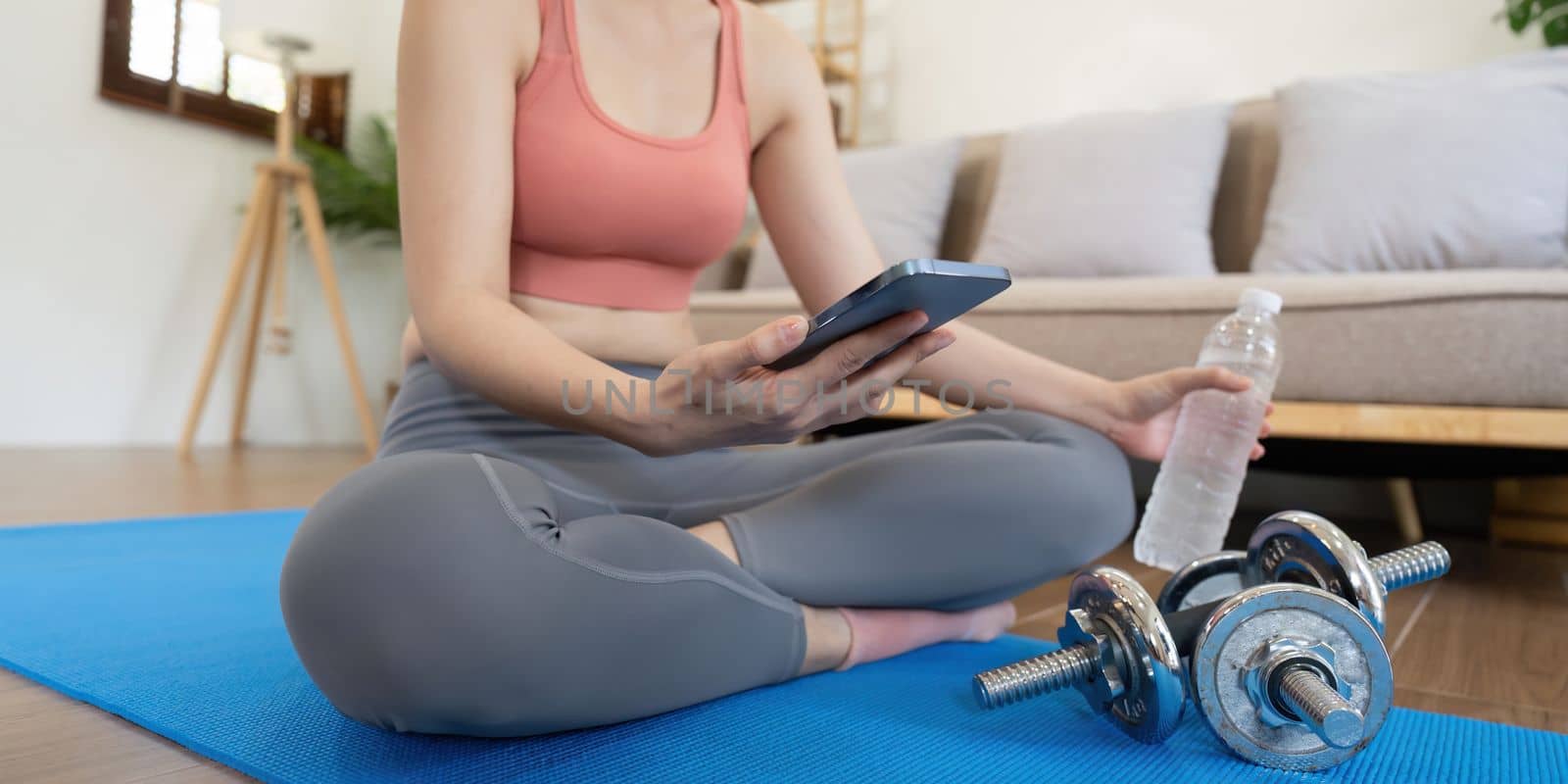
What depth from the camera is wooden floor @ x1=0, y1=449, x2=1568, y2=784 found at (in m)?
0.57

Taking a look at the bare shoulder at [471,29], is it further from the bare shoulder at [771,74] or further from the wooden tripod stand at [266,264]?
the wooden tripod stand at [266,264]

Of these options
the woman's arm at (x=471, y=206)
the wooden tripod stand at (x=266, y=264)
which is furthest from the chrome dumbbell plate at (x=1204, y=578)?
the wooden tripod stand at (x=266, y=264)

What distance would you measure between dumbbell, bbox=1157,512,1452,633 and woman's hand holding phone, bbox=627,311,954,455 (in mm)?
292

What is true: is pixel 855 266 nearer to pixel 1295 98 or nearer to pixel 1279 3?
pixel 1295 98

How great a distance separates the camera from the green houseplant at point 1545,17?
203 cm

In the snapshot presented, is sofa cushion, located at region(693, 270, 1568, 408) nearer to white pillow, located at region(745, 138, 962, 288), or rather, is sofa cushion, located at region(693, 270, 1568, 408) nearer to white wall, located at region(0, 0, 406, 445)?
white pillow, located at region(745, 138, 962, 288)

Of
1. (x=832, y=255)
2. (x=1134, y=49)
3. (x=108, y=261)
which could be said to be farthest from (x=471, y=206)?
(x=1134, y=49)

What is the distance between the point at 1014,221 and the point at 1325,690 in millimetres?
1741

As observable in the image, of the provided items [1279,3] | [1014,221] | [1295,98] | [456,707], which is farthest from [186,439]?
[1279,3]

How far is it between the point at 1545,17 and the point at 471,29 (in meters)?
2.31

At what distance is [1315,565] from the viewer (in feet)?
2.15

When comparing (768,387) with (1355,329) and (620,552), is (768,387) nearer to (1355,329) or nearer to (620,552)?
(620,552)

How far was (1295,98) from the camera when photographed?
1.95 m

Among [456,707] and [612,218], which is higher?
[612,218]
